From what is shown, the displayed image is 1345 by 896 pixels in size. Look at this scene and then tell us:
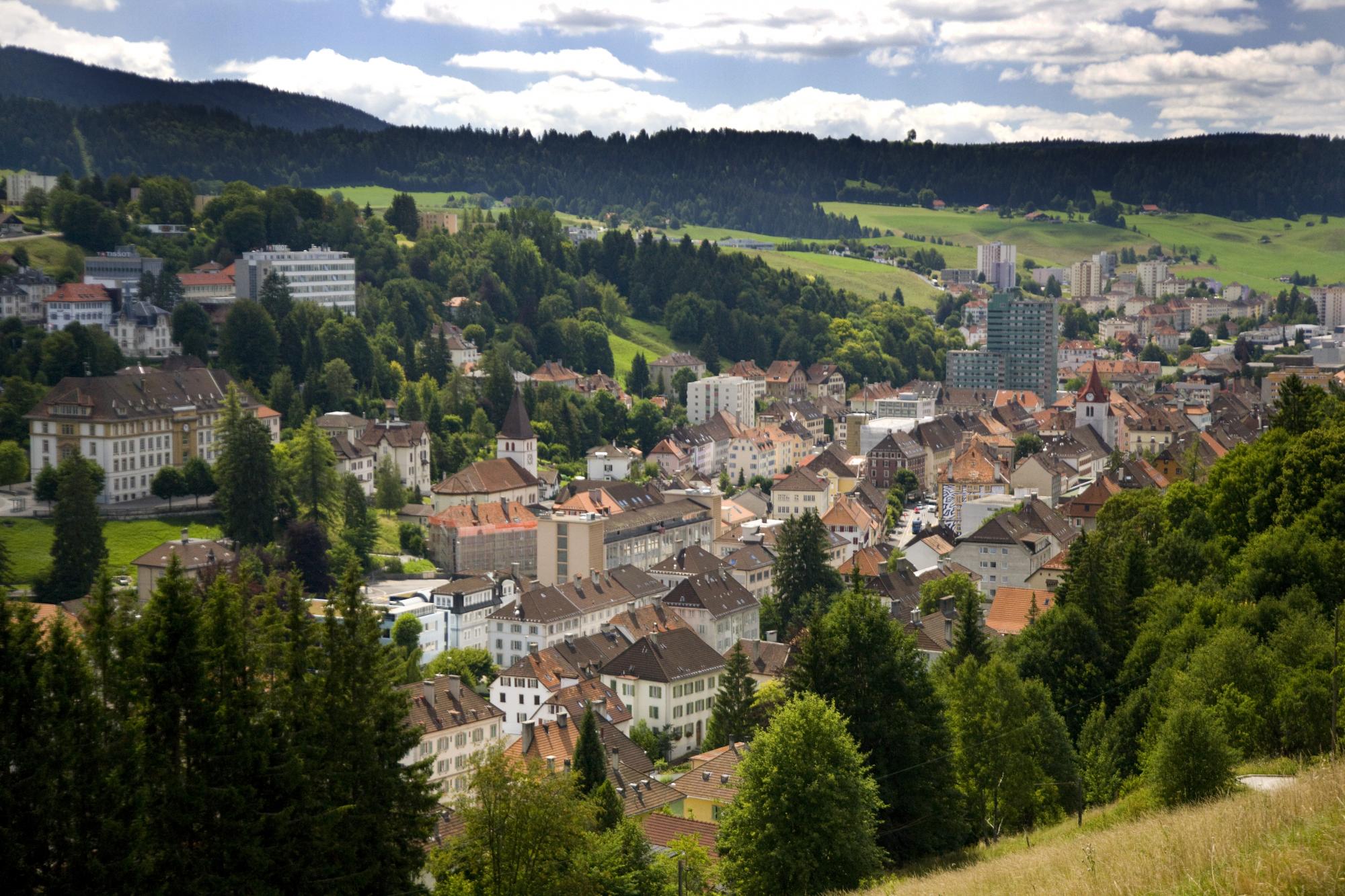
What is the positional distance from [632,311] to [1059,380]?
39890 millimetres

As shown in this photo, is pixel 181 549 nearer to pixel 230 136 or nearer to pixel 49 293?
pixel 49 293

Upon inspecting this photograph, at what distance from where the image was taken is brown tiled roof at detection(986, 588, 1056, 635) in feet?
178

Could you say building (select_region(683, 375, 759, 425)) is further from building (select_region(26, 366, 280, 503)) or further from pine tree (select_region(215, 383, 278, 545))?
pine tree (select_region(215, 383, 278, 545))

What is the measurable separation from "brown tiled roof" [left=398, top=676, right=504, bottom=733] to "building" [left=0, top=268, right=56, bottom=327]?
48.9 metres

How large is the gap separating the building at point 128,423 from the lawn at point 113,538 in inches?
153

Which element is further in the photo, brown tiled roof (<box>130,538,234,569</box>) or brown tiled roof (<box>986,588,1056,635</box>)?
brown tiled roof (<box>130,538,234,569</box>)

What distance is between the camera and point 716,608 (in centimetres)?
6209

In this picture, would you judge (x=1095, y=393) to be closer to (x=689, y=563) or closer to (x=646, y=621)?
(x=689, y=563)

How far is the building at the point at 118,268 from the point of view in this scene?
94.6 m

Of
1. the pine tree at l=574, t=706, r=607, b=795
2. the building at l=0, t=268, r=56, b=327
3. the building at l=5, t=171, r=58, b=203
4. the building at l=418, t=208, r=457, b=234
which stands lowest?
the pine tree at l=574, t=706, r=607, b=795

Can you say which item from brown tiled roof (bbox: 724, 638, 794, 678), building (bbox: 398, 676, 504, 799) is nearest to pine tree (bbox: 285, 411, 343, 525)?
brown tiled roof (bbox: 724, 638, 794, 678)

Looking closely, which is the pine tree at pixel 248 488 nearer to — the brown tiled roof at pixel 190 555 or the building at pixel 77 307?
the brown tiled roof at pixel 190 555

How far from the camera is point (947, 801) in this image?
26.4 meters

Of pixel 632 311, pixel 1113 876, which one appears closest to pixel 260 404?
pixel 632 311
